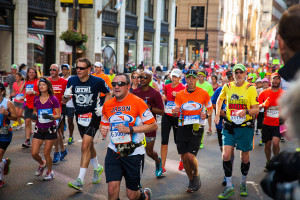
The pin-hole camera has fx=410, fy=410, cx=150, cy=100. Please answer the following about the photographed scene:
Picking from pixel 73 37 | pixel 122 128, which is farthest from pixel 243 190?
pixel 73 37

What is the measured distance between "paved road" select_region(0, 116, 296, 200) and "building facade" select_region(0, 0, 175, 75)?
11.0m

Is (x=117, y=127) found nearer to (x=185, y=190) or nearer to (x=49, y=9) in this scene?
(x=185, y=190)

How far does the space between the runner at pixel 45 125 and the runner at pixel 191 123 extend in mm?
2206

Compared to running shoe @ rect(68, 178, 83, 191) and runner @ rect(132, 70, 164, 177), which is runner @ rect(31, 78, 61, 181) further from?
runner @ rect(132, 70, 164, 177)

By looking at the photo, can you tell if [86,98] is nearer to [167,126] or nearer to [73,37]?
[167,126]

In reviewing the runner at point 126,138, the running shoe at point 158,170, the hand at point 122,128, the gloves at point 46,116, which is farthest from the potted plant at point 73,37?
the hand at point 122,128

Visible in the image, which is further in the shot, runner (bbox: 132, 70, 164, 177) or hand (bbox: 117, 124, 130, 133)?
runner (bbox: 132, 70, 164, 177)

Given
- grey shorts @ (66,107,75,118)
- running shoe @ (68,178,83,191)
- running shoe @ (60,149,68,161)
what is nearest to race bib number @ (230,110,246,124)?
running shoe @ (68,178,83,191)

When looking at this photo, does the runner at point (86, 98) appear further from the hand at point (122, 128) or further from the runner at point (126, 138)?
the hand at point (122, 128)

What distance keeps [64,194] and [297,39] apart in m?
5.21

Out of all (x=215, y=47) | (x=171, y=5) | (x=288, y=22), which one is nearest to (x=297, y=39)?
(x=288, y=22)

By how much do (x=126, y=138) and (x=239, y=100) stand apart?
243 cm

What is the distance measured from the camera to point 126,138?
5.06m

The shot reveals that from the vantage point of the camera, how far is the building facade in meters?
21.3
